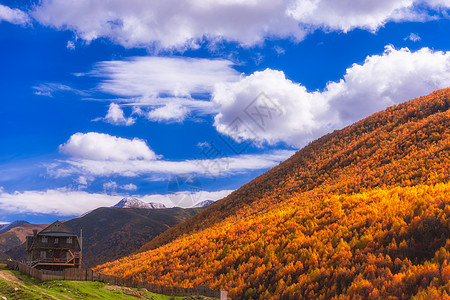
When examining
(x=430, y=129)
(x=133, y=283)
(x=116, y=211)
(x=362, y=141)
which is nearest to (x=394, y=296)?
(x=133, y=283)

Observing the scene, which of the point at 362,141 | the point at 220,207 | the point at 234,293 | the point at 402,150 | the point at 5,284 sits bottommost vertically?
the point at 234,293

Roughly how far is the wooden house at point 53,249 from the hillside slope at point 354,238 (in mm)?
8694

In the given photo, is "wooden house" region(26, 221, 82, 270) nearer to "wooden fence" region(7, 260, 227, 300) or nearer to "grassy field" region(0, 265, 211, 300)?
Result: "wooden fence" region(7, 260, 227, 300)

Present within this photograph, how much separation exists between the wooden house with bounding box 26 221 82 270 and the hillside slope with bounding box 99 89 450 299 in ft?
28.5

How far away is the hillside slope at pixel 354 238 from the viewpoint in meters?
22.9

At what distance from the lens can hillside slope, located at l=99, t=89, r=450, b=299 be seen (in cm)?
2286

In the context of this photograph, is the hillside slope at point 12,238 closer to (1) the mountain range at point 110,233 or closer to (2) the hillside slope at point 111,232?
(1) the mountain range at point 110,233

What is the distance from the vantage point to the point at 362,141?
7538cm

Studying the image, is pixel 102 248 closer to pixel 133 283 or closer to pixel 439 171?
pixel 133 283

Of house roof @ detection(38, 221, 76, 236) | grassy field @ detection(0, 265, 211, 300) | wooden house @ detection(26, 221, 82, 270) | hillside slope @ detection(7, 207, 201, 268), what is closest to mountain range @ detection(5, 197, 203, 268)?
hillside slope @ detection(7, 207, 201, 268)

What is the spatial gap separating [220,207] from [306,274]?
199ft

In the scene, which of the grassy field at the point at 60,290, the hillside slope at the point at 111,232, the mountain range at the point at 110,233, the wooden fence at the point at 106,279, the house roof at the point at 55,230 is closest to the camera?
the grassy field at the point at 60,290

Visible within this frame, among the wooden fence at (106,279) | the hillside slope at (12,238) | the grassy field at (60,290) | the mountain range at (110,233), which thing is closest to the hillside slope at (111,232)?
the mountain range at (110,233)

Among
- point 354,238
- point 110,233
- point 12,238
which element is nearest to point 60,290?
point 354,238
